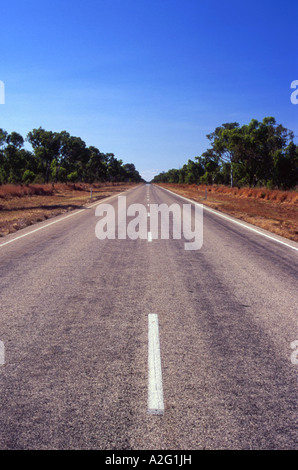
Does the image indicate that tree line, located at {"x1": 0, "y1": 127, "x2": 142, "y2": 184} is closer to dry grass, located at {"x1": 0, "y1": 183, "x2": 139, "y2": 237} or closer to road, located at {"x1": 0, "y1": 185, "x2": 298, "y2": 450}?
dry grass, located at {"x1": 0, "y1": 183, "x2": 139, "y2": 237}

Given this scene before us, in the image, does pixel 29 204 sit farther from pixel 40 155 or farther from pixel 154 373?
pixel 40 155

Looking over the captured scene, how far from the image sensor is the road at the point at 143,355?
2.63 m

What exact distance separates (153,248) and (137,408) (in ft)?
23.1

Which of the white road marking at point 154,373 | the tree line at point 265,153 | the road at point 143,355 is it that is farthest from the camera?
the tree line at point 265,153

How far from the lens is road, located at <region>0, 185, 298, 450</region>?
8.63 feet

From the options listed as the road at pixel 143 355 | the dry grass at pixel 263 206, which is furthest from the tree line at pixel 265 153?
the road at pixel 143 355

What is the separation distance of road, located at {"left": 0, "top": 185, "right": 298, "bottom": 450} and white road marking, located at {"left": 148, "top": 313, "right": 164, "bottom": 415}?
0.16ft

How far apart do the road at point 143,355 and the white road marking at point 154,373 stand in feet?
0.16

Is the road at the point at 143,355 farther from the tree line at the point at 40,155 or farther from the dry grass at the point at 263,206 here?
the tree line at the point at 40,155

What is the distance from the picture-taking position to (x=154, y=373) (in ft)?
11.1

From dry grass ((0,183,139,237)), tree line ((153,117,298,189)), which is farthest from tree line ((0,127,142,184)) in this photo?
tree line ((153,117,298,189))

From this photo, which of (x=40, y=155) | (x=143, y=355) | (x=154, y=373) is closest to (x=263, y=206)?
(x=143, y=355)
